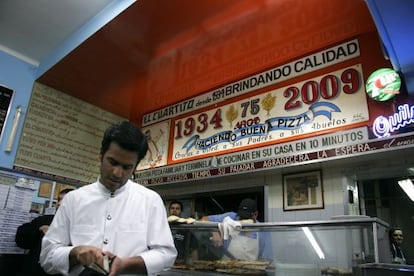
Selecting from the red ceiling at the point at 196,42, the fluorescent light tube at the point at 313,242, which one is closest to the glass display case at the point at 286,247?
the fluorescent light tube at the point at 313,242

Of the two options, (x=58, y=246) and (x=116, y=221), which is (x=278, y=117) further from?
(x=58, y=246)

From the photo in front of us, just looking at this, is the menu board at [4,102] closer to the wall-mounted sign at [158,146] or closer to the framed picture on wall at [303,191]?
the wall-mounted sign at [158,146]

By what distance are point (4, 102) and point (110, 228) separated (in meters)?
4.20

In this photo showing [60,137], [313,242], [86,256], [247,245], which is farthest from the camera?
[60,137]

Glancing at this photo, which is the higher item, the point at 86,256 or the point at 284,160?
the point at 284,160

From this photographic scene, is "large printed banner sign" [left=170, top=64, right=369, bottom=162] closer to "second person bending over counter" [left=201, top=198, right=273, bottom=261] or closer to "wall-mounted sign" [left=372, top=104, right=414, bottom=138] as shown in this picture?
"wall-mounted sign" [left=372, top=104, right=414, bottom=138]

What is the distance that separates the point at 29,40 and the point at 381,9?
14.4 feet

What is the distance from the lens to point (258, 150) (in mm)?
4094

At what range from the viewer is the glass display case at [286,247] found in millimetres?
2154

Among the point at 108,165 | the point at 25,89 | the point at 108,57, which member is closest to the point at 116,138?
the point at 108,165

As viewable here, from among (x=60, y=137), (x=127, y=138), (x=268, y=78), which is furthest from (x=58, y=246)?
(x=60, y=137)

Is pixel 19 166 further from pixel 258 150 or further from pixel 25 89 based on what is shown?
pixel 258 150

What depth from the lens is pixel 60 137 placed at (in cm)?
515

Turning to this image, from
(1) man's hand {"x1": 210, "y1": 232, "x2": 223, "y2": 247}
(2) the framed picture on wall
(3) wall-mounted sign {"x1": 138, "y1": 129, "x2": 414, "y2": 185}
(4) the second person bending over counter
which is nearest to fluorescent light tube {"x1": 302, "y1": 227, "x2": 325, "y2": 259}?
(4) the second person bending over counter
